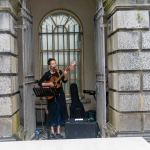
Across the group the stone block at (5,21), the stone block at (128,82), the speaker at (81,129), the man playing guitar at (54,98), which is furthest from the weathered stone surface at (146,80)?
the stone block at (5,21)

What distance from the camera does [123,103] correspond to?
924 centimetres

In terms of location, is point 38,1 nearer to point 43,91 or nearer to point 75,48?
point 75,48

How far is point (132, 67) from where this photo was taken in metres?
9.24

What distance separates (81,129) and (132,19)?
2444mm

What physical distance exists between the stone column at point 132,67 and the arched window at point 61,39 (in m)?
3.87

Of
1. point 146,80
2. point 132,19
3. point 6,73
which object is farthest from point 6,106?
point 132,19

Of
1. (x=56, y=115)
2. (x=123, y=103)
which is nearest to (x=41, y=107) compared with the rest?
(x=56, y=115)

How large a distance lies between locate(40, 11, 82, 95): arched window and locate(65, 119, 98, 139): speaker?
3606 millimetres

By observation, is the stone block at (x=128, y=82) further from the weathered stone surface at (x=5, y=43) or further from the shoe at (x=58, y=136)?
the weathered stone surface at (x=5, y=43)

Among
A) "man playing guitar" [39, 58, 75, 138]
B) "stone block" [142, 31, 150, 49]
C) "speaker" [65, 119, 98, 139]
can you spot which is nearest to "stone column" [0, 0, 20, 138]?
"speaker" [65, 119, 98, 139]

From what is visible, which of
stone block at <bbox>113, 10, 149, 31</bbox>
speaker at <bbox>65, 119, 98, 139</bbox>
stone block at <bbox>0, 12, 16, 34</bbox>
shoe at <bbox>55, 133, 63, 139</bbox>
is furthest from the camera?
shoe at <bbox>55, 133, 63, 139</bbox>

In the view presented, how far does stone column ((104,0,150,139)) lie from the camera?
920 cm

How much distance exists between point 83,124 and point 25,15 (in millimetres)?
2645

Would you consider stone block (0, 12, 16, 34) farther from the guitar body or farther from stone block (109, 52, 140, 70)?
stone block (109, 52, 140, 70)
